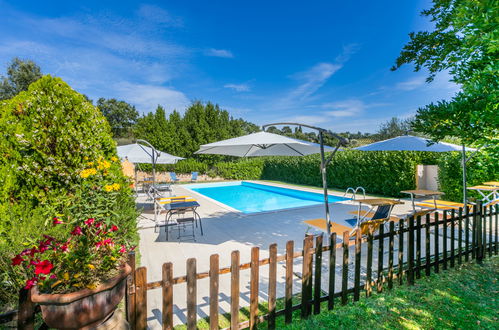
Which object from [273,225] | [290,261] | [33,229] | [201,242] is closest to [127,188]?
[33,229]

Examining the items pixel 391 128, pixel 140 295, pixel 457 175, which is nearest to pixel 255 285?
pixel 140 295

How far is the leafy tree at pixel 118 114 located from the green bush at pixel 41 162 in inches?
1637

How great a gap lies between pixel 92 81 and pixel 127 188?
1238 inches

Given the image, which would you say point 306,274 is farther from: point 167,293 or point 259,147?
point 259,147

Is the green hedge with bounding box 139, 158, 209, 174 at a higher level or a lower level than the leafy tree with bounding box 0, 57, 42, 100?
lower

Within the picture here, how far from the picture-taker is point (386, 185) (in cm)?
1323

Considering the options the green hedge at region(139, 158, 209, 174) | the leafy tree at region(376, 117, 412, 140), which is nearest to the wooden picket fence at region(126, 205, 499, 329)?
the green hedge at region(139, 158, 209, 174)

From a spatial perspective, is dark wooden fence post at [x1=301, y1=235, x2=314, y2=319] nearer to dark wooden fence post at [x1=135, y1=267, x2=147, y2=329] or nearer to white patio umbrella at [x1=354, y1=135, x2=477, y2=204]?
dark wooden fence post at [x1=135, y1=267, x2=147, y2=329]

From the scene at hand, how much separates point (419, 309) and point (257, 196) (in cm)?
1393

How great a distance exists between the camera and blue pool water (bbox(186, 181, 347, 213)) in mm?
13500

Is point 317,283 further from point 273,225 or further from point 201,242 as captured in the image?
point 273,225

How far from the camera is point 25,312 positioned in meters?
1.70

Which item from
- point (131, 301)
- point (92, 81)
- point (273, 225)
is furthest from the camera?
point (92, 81)

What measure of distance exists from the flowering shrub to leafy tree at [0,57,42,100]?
38.8m
